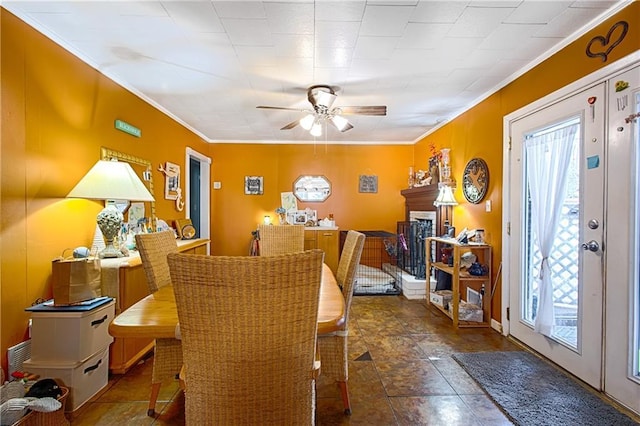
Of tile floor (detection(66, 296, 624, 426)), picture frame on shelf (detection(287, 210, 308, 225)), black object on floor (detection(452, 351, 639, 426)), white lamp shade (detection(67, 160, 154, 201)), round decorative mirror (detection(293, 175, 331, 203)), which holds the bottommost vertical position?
tile floor (detection(66, 296, 624, 426))

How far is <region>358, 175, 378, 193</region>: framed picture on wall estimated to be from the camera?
555 cm

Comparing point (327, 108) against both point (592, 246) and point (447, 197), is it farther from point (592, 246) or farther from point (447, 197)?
point (592, 246)


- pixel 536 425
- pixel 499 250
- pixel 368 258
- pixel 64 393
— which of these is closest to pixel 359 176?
pixel 368 258

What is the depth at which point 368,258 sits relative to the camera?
550 cm

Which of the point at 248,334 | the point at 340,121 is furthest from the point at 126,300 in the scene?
the point at 340,121

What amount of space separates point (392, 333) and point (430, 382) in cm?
84

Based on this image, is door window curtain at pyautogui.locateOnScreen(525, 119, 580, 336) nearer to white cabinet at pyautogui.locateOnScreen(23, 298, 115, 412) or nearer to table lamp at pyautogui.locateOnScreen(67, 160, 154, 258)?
table lamp at pyautogui.locateOnScreen(67, 160, 154, 258)

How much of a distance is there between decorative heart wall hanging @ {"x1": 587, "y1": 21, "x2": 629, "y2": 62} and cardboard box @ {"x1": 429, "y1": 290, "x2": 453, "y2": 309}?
8.32 feet

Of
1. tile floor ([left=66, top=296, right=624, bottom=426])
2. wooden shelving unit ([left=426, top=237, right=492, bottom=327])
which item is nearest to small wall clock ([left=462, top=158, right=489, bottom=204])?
wooden shelving unit ([left=426, top=237, right=492, bottom=327])

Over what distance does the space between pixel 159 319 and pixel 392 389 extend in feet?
5.15

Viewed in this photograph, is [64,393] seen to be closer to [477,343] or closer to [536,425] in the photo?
[536,425]

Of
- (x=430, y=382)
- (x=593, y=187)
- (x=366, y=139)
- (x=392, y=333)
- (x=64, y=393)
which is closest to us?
(x=64, y=393)

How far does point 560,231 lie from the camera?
2293mm

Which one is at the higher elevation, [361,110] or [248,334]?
[361,110]
